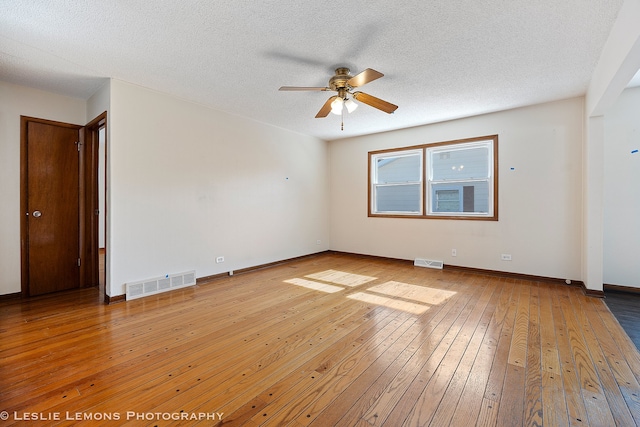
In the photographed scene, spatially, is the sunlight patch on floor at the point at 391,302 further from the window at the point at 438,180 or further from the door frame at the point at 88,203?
the door frame at the point at 88,203

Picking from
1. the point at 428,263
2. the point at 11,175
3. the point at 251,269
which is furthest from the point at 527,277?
the point at 11,175

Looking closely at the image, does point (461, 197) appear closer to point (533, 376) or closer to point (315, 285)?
point (315, 285)

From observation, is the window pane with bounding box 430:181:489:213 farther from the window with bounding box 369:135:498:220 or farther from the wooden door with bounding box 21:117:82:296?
the wooden door with bounding box 21:117:82:296

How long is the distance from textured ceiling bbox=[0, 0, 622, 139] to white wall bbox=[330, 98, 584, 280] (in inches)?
21.2

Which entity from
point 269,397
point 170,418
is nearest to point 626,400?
point 269,397

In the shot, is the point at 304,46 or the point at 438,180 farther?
the point at 438,180

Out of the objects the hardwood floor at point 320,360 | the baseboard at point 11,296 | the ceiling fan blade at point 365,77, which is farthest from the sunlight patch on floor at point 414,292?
the baseboard at point 11,296

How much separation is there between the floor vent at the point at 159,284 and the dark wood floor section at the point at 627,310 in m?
4.92

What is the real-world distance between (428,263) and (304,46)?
4.27 metres

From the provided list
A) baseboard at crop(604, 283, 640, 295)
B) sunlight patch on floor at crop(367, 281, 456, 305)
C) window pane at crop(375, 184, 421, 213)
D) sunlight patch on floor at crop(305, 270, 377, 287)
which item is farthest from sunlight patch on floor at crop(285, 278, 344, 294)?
baseboard at crop(604, 283, 640, 295)

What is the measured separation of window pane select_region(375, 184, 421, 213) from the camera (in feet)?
18.3

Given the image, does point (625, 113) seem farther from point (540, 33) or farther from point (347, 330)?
point (347, 330)

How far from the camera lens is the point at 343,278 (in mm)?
4500

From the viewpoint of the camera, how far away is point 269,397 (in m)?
1.71
